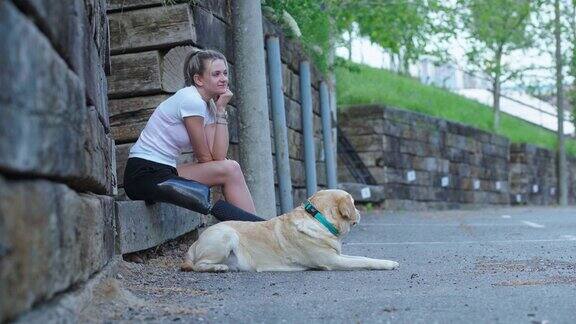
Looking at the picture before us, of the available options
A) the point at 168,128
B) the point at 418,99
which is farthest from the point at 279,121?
the point at 418,99

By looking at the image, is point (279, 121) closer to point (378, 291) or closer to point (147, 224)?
point (147, 224)

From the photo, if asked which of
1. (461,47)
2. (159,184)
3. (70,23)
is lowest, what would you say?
(159,184)

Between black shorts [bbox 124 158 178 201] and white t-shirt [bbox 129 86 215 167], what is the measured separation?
4cm

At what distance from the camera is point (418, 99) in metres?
21.7

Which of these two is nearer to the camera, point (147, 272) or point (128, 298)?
point (128, 298)

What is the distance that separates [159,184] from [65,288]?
112 inches

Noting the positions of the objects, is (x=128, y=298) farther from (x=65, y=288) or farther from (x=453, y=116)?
(x=453, y=116)

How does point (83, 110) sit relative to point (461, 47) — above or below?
below

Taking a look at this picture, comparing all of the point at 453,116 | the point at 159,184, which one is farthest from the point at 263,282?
the point at 453,116

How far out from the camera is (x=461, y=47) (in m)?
24.3

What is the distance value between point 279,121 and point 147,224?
3298mm

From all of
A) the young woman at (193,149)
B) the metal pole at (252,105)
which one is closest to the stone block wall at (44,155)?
the young woman at (193,149)

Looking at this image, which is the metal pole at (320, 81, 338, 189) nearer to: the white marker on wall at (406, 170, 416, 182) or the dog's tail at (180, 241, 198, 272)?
the dog's tail at (180, 241, 198, 272)

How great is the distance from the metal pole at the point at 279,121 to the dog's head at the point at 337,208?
119 inches
